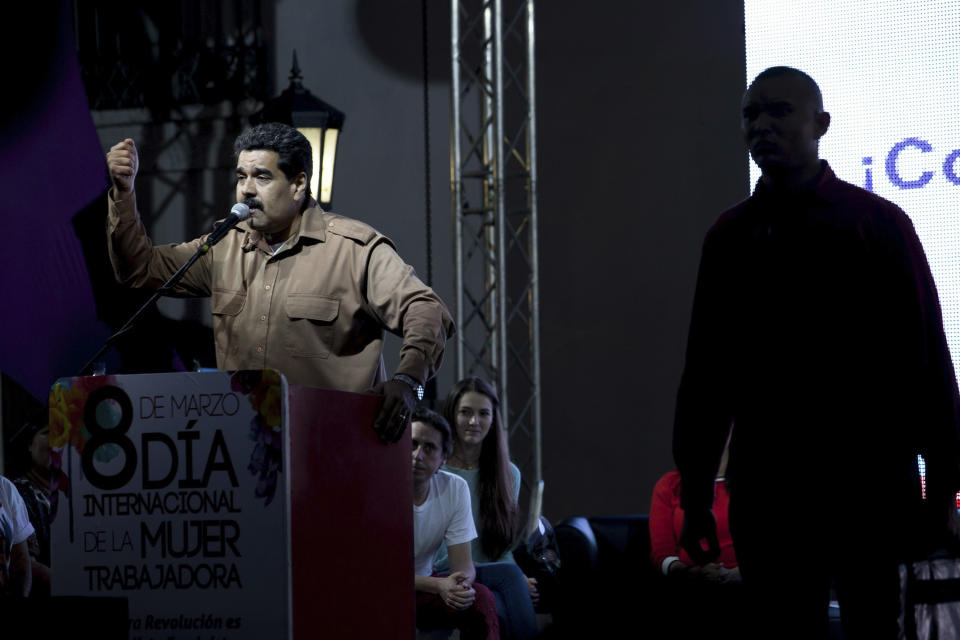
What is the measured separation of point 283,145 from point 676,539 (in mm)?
3021

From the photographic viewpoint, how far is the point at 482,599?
3.54 meters

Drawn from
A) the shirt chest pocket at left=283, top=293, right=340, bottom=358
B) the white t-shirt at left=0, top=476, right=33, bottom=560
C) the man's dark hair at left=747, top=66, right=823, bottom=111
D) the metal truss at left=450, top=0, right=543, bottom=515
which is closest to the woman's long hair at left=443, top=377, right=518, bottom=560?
the metal truss at left=450, top=0, right=543, bottom=515

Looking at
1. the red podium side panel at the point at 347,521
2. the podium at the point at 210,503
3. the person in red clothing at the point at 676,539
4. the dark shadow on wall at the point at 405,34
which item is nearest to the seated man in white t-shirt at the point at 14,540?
the podium at the point at 210,503

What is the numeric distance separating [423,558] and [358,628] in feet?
5.44

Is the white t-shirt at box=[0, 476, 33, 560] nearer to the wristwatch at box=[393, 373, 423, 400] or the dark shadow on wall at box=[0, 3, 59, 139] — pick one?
the wristwatch at box=[393, 373, 423, 400]

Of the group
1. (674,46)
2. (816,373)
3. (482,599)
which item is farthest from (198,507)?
(674,46)

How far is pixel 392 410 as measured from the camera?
2115mm

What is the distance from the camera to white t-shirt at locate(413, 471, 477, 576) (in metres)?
3.64

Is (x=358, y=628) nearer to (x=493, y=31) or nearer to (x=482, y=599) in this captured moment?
(x=482, y=599)

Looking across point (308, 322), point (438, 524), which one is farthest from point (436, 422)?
point (308, 322)

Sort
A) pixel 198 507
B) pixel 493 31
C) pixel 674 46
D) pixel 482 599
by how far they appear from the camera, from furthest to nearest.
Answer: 1. pixel 674 46
2. pixel 493 31
3. pixel 482 599
4. pixel 198 507

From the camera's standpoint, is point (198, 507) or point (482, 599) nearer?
point (198, 507)

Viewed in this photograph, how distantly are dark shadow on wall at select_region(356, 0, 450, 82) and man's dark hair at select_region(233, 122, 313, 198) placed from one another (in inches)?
178

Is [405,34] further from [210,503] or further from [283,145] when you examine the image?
[210,503]
